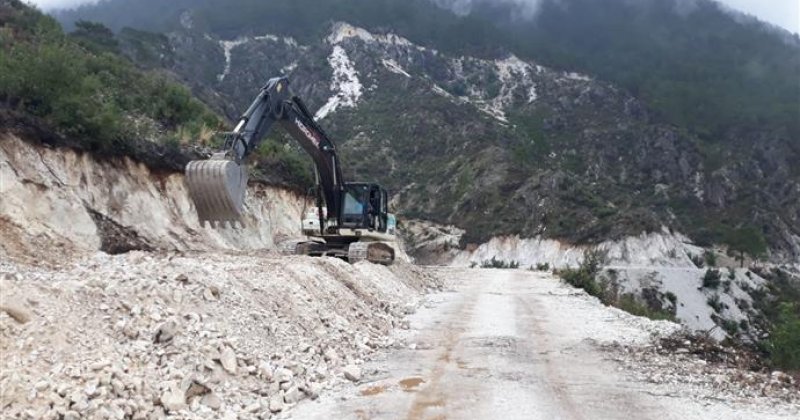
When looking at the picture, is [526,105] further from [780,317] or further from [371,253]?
[371,253]

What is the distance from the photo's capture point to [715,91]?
142 metres

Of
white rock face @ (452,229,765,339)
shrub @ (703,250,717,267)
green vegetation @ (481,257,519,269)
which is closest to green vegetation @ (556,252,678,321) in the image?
white rock face @ (452,229,765,339)

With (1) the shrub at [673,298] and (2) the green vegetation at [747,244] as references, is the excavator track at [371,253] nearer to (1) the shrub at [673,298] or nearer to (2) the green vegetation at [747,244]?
(1) the shrub at [673,298]

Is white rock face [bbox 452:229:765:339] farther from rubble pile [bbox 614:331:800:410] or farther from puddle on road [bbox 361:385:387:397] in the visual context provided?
puddle on road [bbox 361:385:387:397]

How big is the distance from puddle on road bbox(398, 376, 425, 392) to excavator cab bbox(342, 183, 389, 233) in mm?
13231

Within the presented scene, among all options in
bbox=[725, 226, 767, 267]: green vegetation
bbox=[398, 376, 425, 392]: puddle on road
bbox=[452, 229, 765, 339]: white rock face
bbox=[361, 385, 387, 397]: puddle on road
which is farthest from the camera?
bbox=[725, 226, 767, 267]: green vegetation

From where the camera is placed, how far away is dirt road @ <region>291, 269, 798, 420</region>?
7902 mm

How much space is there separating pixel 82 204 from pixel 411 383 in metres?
14.6

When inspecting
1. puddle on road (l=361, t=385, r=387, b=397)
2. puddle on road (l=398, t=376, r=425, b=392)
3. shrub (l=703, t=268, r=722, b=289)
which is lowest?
puddle on road (l=361, t=385, r=387, b=397)

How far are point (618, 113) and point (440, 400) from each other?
121 metres

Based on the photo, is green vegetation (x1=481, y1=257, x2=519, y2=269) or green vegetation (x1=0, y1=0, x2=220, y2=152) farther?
green vegetation (x1=481, y1=257, x2=519, y2=269)

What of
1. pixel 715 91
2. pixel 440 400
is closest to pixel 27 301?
pixel 440 400

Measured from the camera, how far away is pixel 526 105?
408 feet

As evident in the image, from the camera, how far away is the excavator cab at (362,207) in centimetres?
2264
